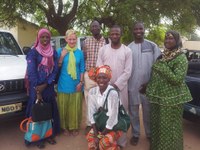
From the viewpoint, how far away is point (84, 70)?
15.0ft

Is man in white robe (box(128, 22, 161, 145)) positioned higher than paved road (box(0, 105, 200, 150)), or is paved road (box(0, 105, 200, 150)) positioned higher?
man in white robe (box(128, 22, 161, 145))

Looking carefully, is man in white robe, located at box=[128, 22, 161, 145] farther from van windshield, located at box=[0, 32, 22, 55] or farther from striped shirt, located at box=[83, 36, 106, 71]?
van windshield, located at box=[0, 32, 22, 55]

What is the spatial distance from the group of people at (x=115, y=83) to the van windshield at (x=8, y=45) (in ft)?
5.14

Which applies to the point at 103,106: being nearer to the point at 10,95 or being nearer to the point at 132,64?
the point at 132,64

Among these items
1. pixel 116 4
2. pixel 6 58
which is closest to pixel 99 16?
pixel 116 4

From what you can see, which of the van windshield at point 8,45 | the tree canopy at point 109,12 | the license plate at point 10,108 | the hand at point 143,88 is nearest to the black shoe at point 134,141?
the hand at point 143,88

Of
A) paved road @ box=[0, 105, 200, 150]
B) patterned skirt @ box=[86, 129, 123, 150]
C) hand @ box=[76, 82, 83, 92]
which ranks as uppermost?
hand @ box=[76, 82, 83, 92]

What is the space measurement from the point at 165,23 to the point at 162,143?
1167cm

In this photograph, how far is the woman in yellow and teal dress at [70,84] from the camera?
4.37 metres

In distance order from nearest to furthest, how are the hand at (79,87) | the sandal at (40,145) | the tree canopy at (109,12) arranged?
the sandal at (40,145) → the hand at (79,87) → the tree canopy at (109,12)

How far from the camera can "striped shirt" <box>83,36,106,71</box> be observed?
4.62 metres

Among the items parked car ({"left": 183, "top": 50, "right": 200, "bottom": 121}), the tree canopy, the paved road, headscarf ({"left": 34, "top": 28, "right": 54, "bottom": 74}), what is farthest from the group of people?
the tree canopy

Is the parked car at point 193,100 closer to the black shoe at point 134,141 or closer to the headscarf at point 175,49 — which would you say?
the black shoe at point 134,141

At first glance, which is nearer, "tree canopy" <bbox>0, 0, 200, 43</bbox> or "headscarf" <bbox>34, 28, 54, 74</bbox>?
"headscarf" <bbox>34, 28, 54, 74</bbox>
